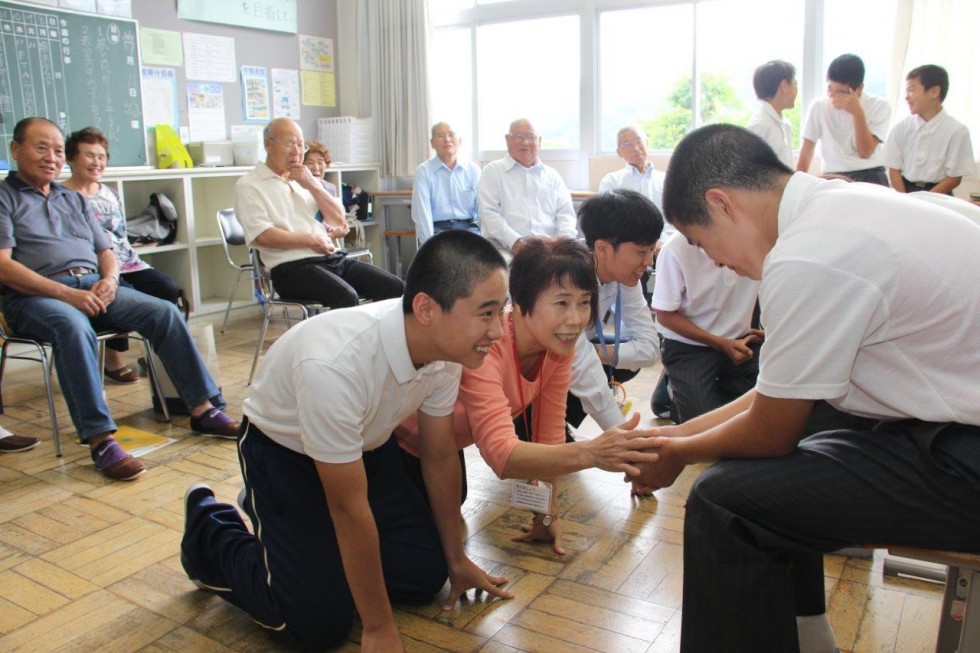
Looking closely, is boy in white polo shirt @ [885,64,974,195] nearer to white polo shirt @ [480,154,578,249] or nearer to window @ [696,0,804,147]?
window @ [696,0,804,147]

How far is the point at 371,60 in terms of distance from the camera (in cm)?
686

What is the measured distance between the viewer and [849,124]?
488cm

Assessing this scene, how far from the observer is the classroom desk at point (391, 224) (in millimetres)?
6711

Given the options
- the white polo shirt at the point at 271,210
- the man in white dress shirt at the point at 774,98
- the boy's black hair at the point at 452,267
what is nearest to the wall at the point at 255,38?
the white polo shirt at the point at 271,210

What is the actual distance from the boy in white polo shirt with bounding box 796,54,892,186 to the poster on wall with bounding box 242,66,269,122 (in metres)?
3.92

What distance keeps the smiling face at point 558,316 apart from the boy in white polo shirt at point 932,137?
3.85 metres

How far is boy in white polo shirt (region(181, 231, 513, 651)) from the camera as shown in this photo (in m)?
1.59

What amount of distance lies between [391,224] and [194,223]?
1.73 meters

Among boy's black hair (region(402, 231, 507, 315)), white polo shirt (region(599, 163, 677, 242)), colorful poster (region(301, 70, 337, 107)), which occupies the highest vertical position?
colorful poster (region(301, 70, 337, 107))

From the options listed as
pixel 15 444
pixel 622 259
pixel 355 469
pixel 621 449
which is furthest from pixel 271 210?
pixel 621 449

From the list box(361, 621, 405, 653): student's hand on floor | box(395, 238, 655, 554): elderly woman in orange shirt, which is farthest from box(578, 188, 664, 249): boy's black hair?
box(361, 621, 405, 653): student's hand on floor

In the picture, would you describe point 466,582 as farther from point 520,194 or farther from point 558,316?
point 520,194

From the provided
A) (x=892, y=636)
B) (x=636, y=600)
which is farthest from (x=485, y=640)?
(x=892, y=636)

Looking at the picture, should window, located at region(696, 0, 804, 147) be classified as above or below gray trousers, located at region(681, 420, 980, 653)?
above
